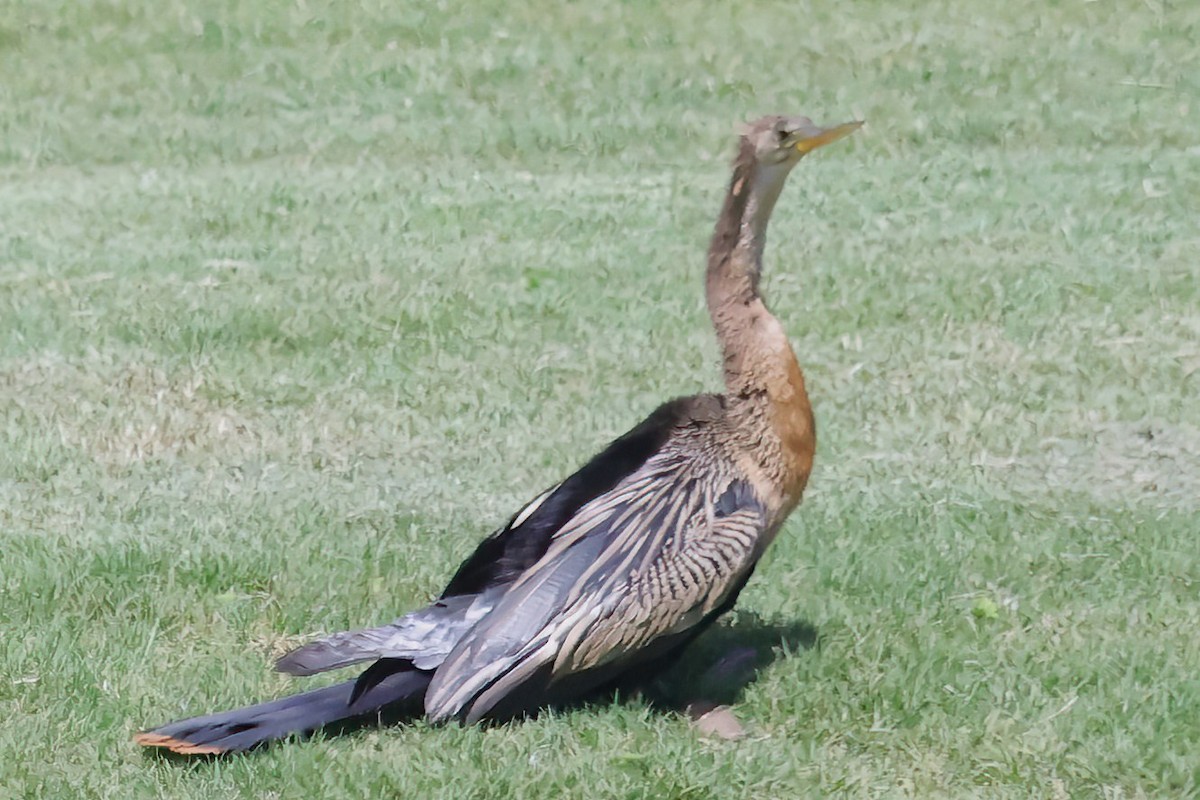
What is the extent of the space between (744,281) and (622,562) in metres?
0.84

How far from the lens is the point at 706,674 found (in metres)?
4.70

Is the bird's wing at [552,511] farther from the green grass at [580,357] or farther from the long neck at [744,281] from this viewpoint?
the green grass at [580,357]

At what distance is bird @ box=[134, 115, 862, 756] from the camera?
416 cm

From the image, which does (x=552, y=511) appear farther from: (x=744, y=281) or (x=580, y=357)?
(x=580, y=357)

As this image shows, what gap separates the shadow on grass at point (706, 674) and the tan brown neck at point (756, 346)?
0.49 metres

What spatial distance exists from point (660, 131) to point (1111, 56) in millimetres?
3562

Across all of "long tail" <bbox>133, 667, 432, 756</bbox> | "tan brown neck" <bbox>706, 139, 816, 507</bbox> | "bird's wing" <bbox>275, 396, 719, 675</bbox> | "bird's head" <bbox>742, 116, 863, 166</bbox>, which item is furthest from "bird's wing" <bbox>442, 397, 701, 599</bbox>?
"bird's head" <bbox>742, 116, 863, 166</bbox>

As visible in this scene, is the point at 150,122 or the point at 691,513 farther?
the point at 150,122

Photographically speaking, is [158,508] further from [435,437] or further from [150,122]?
[150,122]

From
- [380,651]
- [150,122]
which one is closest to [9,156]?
[150,122]

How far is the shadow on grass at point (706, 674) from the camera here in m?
4.32

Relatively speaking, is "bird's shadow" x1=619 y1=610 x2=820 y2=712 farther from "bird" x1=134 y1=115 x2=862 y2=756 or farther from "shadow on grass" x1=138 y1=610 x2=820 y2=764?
"bird" x1=134 y1=115 x2=862 y2=756

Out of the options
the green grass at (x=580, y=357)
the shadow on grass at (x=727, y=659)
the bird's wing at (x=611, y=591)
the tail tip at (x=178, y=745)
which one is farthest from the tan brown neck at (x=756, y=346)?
the tail tip at (x=178, y=745)

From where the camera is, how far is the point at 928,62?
13.2 meters
